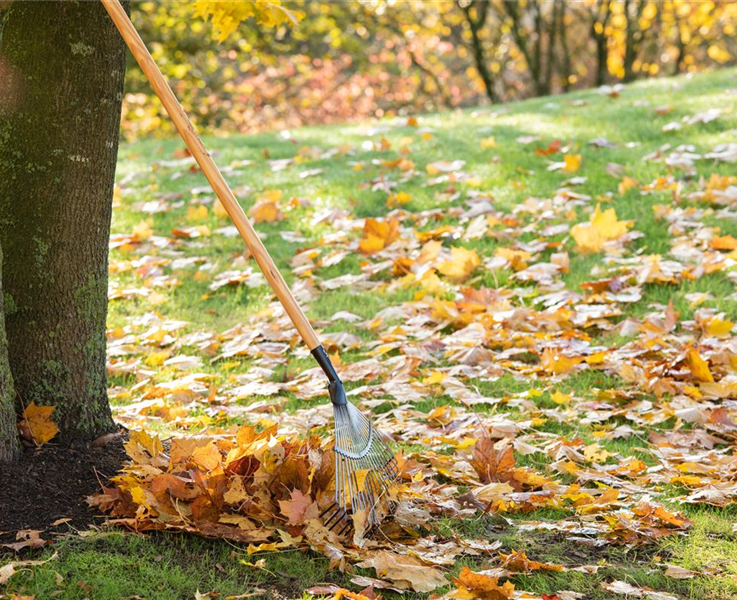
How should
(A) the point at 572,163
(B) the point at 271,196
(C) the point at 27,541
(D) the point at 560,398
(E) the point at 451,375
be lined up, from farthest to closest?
(A) the point at 572,163 < (B) the point at 271,196 < (E) the point at 451,375 < (D) the point at 560,398 < (C) the point at 27,541

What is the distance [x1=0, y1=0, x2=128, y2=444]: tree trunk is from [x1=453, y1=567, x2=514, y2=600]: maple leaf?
1.24 meters

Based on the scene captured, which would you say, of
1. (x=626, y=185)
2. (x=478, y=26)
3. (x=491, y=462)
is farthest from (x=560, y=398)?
(x=478, y=26)

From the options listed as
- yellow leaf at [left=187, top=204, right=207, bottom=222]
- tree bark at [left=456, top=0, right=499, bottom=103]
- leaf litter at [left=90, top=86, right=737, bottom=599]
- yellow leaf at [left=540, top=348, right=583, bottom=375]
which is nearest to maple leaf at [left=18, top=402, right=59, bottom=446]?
leaf litter at [left=90, top=86, right=737, bottom=599]

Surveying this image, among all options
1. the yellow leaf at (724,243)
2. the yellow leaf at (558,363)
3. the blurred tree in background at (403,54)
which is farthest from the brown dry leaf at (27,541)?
the blurred tree in background at (403,54)

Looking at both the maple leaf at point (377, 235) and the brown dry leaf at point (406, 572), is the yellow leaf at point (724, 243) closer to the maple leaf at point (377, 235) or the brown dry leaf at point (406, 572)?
the maple leaf at point (377, 235)

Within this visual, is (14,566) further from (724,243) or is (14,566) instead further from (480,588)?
(724,243)

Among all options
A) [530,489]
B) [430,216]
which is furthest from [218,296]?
[530,489]

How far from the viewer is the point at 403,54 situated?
1644cm

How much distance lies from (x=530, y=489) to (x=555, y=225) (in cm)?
274

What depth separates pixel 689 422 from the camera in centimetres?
319

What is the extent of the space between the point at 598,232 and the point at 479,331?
3.91ft

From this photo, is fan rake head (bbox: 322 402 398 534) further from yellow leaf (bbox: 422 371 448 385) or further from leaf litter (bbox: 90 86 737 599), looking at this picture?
yellow leaf (bbox: 422 371 448 385)

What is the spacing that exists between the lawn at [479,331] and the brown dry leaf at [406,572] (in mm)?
33

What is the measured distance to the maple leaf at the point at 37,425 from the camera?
254 cm
